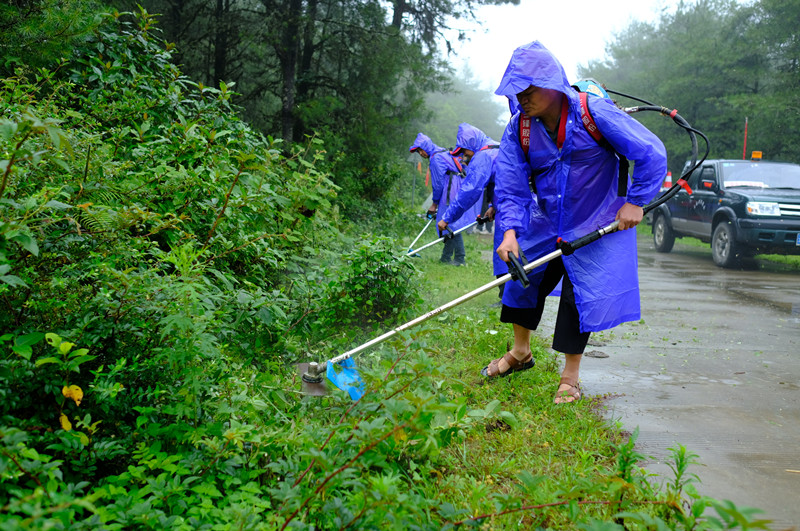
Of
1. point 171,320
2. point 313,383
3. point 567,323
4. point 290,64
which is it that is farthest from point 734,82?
point 171,320

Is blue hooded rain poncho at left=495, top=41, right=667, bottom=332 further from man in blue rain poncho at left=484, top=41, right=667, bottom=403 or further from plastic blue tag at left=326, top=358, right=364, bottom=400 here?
plastic blue tag at left=326, top=358, right=364, bottom=400

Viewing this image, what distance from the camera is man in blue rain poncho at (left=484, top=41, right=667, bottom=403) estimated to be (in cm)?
344

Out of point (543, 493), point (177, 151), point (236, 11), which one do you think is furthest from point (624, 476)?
point (236, 11)

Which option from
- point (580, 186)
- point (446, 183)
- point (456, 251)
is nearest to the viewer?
point (580, 186)

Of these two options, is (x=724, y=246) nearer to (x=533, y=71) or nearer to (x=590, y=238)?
(x=590, y=238)

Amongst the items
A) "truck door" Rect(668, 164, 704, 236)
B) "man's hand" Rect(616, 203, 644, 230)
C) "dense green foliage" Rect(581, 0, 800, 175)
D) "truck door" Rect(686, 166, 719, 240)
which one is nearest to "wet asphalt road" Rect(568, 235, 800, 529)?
"man's hand" Rect(616, 203, 644, 230)

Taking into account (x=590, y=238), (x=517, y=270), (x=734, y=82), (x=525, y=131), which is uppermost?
(x=734, y=82)

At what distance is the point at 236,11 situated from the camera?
11.0 metres

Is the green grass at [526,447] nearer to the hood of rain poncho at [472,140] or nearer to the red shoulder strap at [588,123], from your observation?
the red shoulder strap at [588,123]

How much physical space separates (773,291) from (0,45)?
960 cm

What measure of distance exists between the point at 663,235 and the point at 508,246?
478 inches

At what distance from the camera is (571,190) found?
3645 mm

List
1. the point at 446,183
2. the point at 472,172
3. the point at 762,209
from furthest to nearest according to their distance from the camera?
the point at 762,209, the point at 446,183, the point at 472,172

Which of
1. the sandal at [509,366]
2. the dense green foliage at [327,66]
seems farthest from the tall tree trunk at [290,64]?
the sandal at [509,366]
